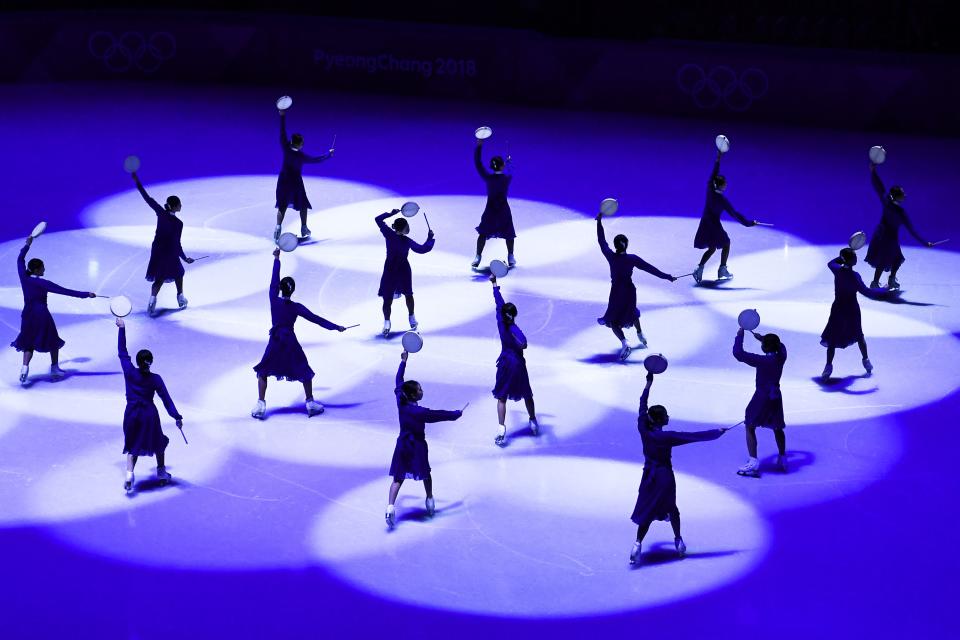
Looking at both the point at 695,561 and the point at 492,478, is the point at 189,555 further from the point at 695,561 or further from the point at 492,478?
the point at 695,561

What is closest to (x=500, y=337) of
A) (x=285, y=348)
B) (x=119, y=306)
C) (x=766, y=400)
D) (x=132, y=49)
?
(x=285, y=348)

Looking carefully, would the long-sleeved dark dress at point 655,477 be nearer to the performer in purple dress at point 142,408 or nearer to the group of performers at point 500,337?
the group of performers at point 500,337

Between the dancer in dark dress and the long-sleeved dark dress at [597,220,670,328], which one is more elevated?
the long-sleeved dark dress at [597,220,670,328]

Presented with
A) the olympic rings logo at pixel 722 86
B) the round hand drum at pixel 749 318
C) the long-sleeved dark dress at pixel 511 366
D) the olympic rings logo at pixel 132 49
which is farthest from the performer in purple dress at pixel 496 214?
the olympic rings logo at pixel 132 49

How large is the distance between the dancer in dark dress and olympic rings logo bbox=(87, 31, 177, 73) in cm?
1491

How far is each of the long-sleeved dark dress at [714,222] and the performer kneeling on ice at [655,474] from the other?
627 centimetres

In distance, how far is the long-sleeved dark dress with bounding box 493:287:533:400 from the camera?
12.5 meters

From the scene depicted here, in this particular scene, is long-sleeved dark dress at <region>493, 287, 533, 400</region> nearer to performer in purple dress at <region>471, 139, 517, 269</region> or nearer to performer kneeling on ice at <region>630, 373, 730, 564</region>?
performer kneeling on ice at <region>630, 373, 730, 564</region>

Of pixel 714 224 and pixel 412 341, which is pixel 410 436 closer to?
pixel 412 341

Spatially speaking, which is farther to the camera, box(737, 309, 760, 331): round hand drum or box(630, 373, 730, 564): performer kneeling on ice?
box(737, 309, 760, 331): round hand drum

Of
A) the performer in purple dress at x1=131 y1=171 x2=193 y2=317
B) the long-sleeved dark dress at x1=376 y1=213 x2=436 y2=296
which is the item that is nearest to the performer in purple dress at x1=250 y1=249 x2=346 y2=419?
the long-sleeved dark dress at x1=376 y1=213 x2=436 y2=296

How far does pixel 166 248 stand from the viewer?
15.4 m

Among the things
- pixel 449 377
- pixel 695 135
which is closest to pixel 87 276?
pixel 449 377

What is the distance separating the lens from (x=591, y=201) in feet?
65.4
